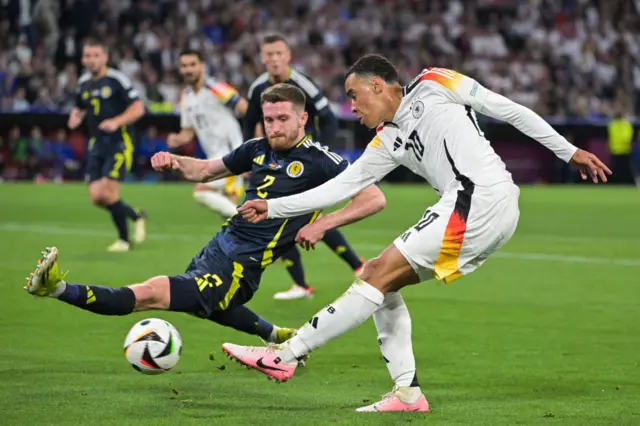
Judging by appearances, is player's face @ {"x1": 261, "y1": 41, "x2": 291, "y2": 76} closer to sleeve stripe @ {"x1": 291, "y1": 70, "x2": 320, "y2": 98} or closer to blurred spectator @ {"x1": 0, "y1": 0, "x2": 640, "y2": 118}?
sleeve stripe @ {"x1": 291, "y1": 70, "x2": 320, "y2": 98}

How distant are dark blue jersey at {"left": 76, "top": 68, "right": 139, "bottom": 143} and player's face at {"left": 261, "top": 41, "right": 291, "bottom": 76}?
4178 mm

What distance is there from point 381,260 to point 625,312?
15.5 ft

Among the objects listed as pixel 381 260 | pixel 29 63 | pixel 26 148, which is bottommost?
pixel 26 148

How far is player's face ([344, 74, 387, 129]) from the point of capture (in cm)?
629

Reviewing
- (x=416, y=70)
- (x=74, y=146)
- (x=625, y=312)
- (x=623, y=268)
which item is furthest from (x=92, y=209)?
(x=416, y=70)

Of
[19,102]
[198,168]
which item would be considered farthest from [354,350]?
[19,102]

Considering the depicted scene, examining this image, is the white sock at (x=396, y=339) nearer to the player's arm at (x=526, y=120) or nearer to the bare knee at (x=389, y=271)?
the bare knee at (x=389, y=271)

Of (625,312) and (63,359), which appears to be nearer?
(63,359)

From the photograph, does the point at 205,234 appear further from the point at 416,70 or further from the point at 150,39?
the point at 416,70

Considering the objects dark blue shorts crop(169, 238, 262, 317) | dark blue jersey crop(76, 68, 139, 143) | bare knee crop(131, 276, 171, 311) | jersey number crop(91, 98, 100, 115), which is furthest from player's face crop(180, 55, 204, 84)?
bare knee crop(131, 276, 171, 311)

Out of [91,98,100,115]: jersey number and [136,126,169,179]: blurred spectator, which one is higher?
[91,98,100,115]: jersey number

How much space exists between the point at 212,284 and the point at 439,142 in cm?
165

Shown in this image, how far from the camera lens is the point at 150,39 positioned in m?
31.0

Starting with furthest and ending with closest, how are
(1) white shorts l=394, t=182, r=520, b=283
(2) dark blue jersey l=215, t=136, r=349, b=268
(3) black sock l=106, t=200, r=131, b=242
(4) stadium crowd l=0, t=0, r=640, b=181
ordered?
(4) stadium crowd l=0, t=0, r=640, b=181, (3) black sock l=106, t=200, r=131, b=242, (2) dark blue jersey l=215, t=136, r=349, b=268, (1) white shorts l=394, t=182, r=520, b=283
